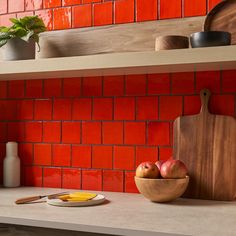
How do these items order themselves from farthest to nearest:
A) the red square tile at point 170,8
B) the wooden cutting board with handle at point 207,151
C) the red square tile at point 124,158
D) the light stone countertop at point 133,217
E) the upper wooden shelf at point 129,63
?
the red square tile at point 124,158 → the red square tile at point 170,8 → the wooden cutting board with handle at point 207,151 → the upper wooden shelf at point 129,63 → the light stone countertop at point 133,217

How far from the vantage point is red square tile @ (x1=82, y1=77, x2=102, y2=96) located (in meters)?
2.32

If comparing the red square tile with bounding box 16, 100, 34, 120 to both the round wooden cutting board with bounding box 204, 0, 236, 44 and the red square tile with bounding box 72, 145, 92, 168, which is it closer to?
the red square tile with bounding box 72, 145, 92, 168

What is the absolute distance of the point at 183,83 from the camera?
216cm

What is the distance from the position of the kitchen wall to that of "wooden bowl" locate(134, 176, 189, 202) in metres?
0.29

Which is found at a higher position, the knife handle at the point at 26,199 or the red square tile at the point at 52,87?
the red square tile at the point at 52,87

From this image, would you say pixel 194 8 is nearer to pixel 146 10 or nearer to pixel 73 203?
pixel 146 10

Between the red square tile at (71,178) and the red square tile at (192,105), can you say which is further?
the red square tile at (71,178)

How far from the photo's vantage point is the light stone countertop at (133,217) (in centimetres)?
153

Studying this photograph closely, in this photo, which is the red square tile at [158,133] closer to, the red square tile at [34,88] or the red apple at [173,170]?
the red apple at [173,170]

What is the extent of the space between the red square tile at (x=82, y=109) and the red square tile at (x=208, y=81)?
58cm

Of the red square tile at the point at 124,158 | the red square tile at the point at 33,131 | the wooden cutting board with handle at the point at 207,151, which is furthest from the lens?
the red square tile at the point at 33,131

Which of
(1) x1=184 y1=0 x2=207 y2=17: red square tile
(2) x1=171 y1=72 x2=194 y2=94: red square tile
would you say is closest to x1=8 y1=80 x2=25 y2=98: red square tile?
(2) x1=171 y1=72 x2=194 y2=94: red square tile

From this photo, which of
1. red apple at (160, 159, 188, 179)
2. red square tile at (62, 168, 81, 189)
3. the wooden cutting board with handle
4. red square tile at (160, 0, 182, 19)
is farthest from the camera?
red square tile at (62, 168, 81, 189)

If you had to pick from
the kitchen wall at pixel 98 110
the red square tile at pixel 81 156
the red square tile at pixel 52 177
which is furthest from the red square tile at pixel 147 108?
the red square tile at pixel 52 177
